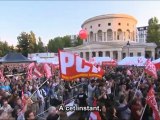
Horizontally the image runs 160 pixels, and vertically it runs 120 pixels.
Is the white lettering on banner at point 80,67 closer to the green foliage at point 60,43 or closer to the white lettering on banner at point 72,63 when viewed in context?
the white lettering on banner at point 72,63

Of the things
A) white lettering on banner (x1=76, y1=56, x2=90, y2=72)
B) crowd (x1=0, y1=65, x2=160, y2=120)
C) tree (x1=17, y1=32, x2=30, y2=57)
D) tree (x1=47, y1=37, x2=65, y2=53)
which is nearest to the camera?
crowd (x1=0, y1=65, x2=160, y2=120)

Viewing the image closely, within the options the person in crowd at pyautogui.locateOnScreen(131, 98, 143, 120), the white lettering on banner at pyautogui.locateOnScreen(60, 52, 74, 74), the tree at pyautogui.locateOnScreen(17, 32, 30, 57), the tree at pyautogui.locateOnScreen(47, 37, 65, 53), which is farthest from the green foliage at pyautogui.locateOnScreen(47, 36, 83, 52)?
the person in crowd at pyautogui.locateOnScreen(131, 98, 143, 120)

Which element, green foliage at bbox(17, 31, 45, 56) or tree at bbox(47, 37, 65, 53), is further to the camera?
tree at bbox(47, 37, 65, 53)

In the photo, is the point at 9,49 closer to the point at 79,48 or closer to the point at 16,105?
the point at 79,48

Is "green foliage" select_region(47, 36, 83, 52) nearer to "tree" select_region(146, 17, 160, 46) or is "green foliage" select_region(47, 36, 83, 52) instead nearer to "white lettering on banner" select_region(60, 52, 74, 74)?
"tree" select_region(146, 17, 160, 46)

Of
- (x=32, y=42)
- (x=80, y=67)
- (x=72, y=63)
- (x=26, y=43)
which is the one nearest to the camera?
(x=72, y=63)

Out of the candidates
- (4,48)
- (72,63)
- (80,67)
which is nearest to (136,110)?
(80,67)

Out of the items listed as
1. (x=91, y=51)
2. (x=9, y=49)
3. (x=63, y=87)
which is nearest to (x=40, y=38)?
(x=9, y=49)

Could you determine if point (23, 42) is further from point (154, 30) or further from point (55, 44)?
point (154, 30)

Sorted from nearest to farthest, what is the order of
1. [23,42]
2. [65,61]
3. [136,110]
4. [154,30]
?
[136,110], [65,61], [154,30], [23,42]

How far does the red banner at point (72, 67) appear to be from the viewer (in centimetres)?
830

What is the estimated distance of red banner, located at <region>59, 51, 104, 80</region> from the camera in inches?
327

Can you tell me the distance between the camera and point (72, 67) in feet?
27.9

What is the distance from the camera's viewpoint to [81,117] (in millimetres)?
8891
